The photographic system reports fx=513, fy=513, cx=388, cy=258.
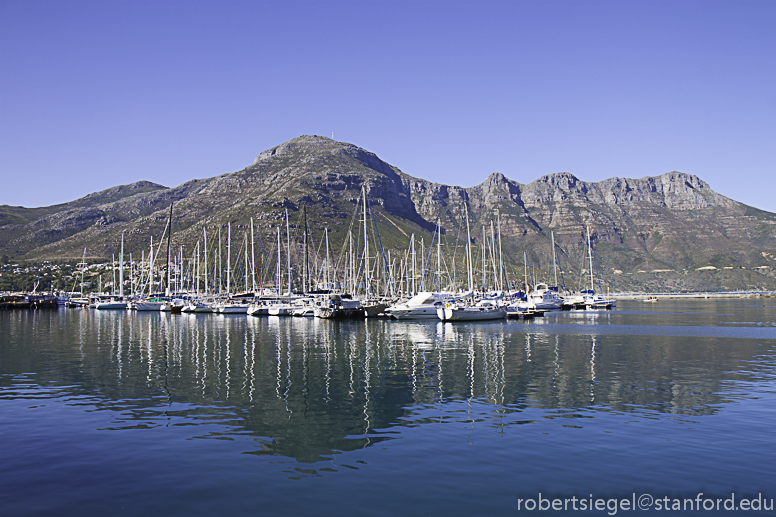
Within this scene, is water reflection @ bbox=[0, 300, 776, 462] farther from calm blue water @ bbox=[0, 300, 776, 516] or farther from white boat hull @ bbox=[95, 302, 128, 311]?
white boat hull @ bbox=[95, 302, 128, 311]

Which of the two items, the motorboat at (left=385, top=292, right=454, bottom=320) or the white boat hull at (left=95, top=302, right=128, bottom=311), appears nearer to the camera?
the motorboat at (left=385, top=292, right=454, bottom=320)

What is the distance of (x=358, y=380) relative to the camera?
31688mm

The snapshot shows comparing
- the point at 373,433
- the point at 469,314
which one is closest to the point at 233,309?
the point at 469,314

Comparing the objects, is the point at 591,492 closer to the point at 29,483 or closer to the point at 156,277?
the point at 29,483

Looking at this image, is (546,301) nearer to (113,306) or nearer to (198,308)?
(198,308)

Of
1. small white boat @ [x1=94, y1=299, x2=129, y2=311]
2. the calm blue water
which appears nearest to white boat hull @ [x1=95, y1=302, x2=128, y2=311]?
small white boat @ [x1=94, y1=299, x2=129, y2=311]

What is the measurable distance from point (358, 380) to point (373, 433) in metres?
11.6

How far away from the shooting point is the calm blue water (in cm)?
1420

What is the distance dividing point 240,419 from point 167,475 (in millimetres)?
6659

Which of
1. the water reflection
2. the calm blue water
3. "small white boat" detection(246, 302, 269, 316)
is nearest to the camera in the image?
the calm blue water

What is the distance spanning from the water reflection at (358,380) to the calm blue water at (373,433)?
170 mm

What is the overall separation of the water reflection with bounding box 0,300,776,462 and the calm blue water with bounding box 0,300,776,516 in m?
0.17

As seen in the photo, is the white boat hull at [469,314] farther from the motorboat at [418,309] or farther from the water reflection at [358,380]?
the water reflection at [358,380]

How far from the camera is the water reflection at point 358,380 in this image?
72.2 feet
